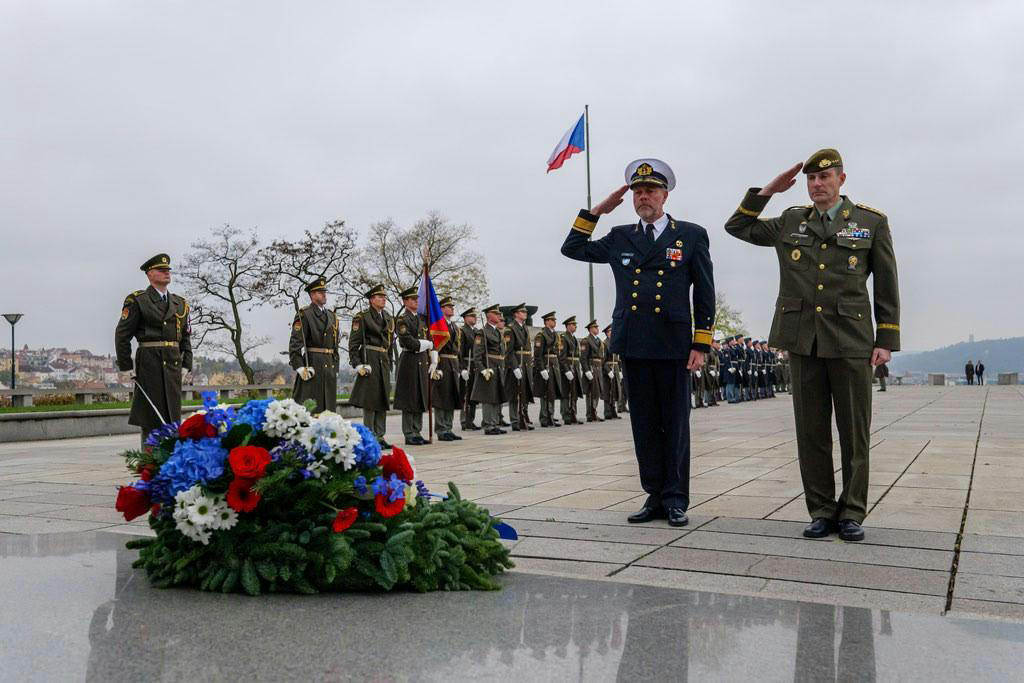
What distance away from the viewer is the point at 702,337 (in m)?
5.79

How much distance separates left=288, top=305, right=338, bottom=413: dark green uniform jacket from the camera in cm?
1203

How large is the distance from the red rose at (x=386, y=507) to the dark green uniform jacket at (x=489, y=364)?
1149 centimetres

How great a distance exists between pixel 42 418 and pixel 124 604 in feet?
45.1

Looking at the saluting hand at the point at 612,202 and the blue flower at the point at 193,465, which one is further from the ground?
the saluting hand at the point at 612,202

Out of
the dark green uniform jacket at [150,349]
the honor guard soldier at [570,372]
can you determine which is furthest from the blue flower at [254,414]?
the honor guard soldier at [570,372]

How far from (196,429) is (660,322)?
2844 mm

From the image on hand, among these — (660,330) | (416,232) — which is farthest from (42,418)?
(416,232)

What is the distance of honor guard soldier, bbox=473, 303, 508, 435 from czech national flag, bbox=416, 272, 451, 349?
2.22 metres

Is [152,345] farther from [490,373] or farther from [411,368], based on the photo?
[490,373]

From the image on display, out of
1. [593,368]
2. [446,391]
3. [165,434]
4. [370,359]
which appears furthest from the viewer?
[593,368]

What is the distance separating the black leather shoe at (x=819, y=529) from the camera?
5.27m

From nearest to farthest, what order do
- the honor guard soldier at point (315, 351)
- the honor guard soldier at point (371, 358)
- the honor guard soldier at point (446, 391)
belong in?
the honor guard soldier at point (315, 351) → the honor guard soldier at point (371, 358) → the honor guard soldier at point (446, 391)

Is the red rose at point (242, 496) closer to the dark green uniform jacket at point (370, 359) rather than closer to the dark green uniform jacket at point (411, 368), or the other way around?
the dark green uniform jacket at point (370, 359)

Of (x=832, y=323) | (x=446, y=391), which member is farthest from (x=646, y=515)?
(x=446, y=391)
